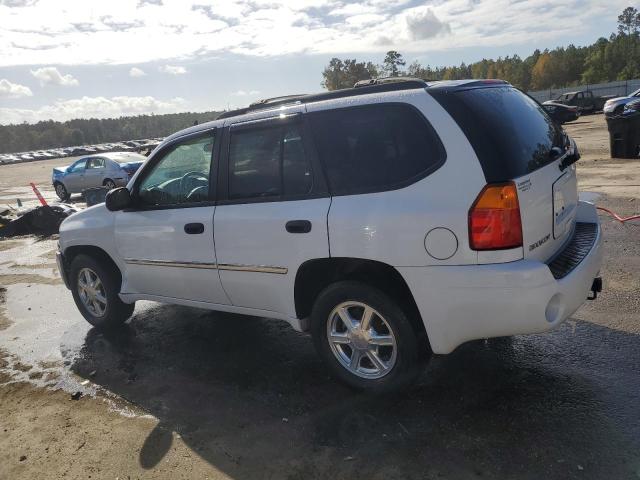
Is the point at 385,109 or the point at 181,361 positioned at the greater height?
the point at 385,109

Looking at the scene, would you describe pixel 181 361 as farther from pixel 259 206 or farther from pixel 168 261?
pixel 259 206

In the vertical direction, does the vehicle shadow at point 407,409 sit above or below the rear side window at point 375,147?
below

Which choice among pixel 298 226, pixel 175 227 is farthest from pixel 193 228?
pixel 298 226

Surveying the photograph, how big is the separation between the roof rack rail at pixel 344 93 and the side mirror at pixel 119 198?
43.1 inches

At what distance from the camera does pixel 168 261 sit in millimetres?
4379

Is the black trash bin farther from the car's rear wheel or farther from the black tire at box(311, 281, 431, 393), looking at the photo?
the car's rear wheel

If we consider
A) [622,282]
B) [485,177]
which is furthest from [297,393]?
[622,282]

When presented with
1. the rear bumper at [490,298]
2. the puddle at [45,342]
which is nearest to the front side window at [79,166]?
the puddle at [45,342]

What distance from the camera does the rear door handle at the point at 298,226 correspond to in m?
3.40

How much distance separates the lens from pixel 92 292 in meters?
5.32

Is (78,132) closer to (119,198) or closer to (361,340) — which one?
(119,198)

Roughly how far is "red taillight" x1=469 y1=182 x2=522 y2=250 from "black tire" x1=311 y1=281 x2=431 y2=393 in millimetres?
681

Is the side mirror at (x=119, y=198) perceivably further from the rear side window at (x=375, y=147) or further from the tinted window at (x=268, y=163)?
the rear side window at (x=375, y=147)

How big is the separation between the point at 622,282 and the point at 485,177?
3.15m
